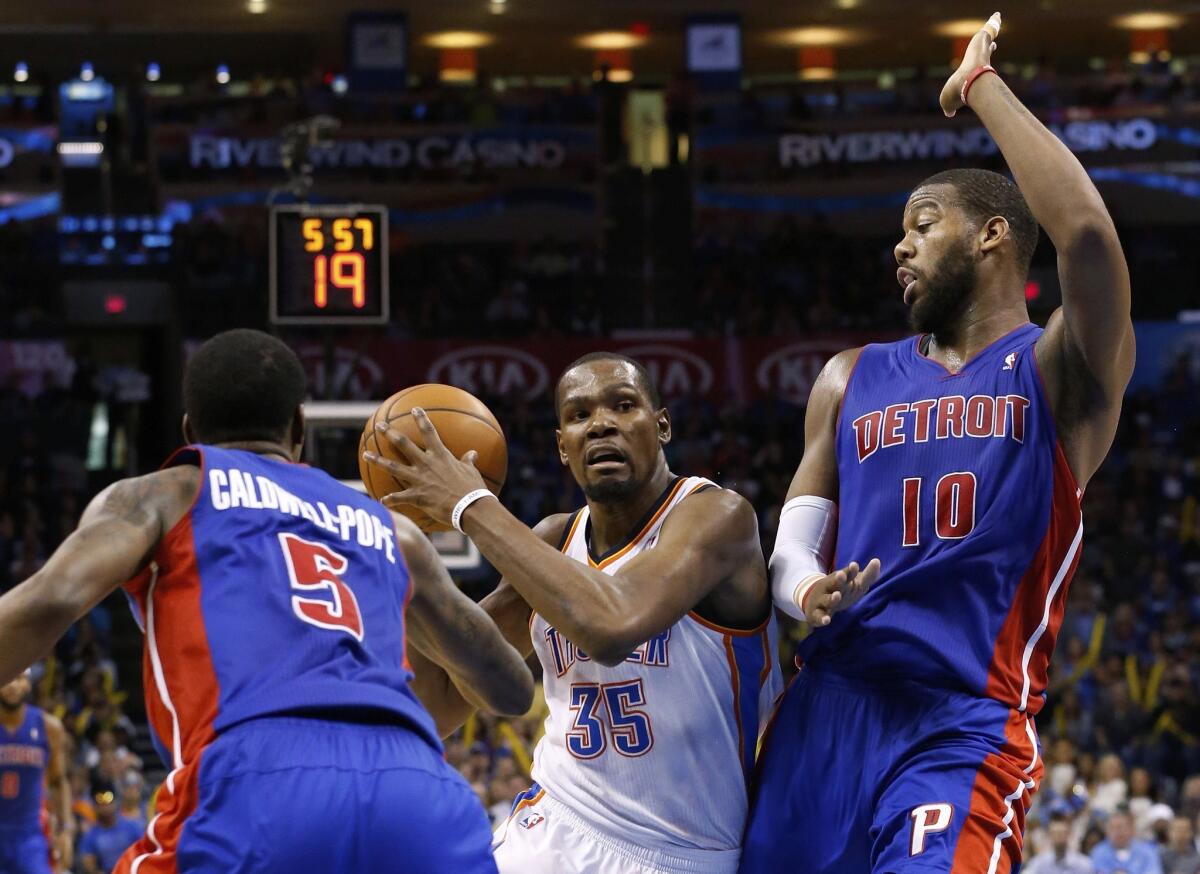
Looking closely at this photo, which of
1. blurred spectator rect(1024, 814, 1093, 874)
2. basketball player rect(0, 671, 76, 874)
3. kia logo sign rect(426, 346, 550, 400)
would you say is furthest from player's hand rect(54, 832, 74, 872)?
kia logo sign rect(426, 346, 550, 400)

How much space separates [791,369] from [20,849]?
38.0ft

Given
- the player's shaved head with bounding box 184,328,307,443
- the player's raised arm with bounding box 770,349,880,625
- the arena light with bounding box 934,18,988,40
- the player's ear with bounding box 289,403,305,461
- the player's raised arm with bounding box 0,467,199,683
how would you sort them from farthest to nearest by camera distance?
the arena light with bounding box 934,18,988,40
the player's raised arm with bounding box 770,349,880,625
the player's ear with bounding box 289,403,305,461
the player's shaved head with bounding box 184,328,307,443
the player's raised arm with bounding box 0,467,199,683

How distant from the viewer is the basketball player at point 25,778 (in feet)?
36.3

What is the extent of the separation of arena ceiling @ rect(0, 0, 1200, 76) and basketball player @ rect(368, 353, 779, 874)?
20050mm

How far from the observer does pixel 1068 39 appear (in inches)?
1038

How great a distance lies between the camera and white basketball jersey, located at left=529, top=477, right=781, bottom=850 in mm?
4359

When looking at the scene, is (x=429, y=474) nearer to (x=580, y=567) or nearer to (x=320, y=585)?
(x=580, y=567)

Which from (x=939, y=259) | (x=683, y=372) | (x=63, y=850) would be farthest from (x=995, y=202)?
(x=683, y=372)

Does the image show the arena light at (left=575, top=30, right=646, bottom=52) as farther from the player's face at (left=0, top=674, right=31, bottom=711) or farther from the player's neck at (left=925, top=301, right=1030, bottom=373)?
the player's neck at (left=925, top=301, right=1030, bottom=373)

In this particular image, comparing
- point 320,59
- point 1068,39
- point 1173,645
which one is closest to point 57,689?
point 1173,645

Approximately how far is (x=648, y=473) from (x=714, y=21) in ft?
67.0

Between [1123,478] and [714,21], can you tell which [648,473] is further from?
[714,21]

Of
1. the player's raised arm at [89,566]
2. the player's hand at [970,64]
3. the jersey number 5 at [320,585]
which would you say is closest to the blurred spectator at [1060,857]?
the player's hand at [970,64]

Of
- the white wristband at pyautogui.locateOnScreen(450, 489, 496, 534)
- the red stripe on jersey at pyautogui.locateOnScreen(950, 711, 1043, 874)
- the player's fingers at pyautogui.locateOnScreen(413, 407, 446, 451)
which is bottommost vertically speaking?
the red stripe on jersey at pyautogui.locateOnScreen(950, 711, 1043, 874)
